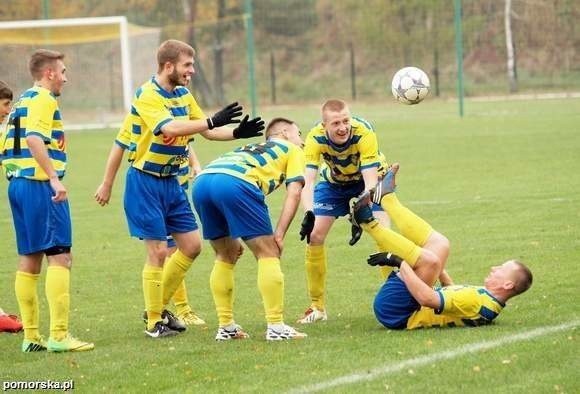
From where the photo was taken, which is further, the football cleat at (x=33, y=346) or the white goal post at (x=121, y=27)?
the white goal post at (x=121, y=27)

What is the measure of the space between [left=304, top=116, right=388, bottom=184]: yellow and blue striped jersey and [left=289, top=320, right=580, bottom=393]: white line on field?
208 centimetres

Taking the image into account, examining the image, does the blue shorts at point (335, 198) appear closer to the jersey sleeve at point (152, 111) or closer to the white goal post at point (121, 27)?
the jersey sleeve at point (152, 111)

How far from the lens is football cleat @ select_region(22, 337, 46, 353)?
8.48 metres

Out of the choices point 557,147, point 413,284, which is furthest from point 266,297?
point 557,147

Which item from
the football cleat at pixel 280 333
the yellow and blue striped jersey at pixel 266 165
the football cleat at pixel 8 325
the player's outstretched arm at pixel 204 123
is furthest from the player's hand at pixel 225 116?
the football cleat at pixel 8 325

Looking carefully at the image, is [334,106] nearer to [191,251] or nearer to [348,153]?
[348,153]

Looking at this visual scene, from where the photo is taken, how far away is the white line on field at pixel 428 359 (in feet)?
22.4

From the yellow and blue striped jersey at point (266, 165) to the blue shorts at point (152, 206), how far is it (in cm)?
60

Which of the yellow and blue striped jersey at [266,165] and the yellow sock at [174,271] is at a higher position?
the yellow and blue striped jersey at [266,165]

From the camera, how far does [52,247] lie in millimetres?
8422

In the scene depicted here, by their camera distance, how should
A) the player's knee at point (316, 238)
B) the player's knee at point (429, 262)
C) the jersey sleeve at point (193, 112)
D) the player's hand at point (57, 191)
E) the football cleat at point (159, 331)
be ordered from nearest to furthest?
the player's hand at point (57, 191), the player's knee at point (429, 262), the football cleat at point (159, 331), the jersey sleeve at point (193, 112), the player's knee at point (316, 238)

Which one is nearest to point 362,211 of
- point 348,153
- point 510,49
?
point 348,153

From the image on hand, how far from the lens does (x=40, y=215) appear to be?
8391 mm

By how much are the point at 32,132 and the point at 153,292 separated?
154 cm
